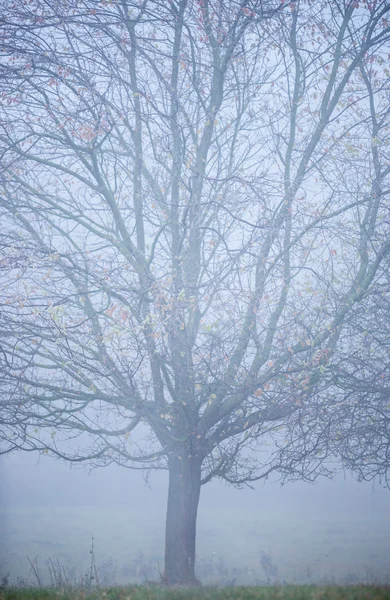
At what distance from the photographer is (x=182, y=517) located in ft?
25.8

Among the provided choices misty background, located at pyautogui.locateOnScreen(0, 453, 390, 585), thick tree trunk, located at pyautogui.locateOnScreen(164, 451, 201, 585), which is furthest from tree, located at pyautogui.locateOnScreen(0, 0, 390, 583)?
misty background, located at pyautogui.locateOnScreen(0, 453, 390, 585)

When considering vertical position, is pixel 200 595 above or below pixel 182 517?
below

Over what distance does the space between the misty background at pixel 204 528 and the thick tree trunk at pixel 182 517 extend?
1881mm

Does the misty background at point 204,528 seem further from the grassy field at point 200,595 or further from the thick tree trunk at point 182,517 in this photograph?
the grassy field at point 200,595

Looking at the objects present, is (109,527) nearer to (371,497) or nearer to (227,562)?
(227,562)

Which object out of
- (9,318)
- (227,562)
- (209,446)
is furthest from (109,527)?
(9,318)

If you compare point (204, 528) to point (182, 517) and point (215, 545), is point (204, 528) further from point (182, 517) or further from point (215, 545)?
point (182, 517)

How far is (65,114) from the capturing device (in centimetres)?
703

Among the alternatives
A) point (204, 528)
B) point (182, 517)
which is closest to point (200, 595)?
point (182, 517)

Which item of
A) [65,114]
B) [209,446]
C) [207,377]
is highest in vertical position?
[65,114]

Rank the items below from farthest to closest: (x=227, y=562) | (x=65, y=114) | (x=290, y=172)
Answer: (x=227, y=562), (x=290, y=172), (x=65, y=114)

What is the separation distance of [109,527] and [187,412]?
17.4 metres

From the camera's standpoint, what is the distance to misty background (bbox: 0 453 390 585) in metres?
16.6

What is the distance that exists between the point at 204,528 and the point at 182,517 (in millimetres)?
15978
